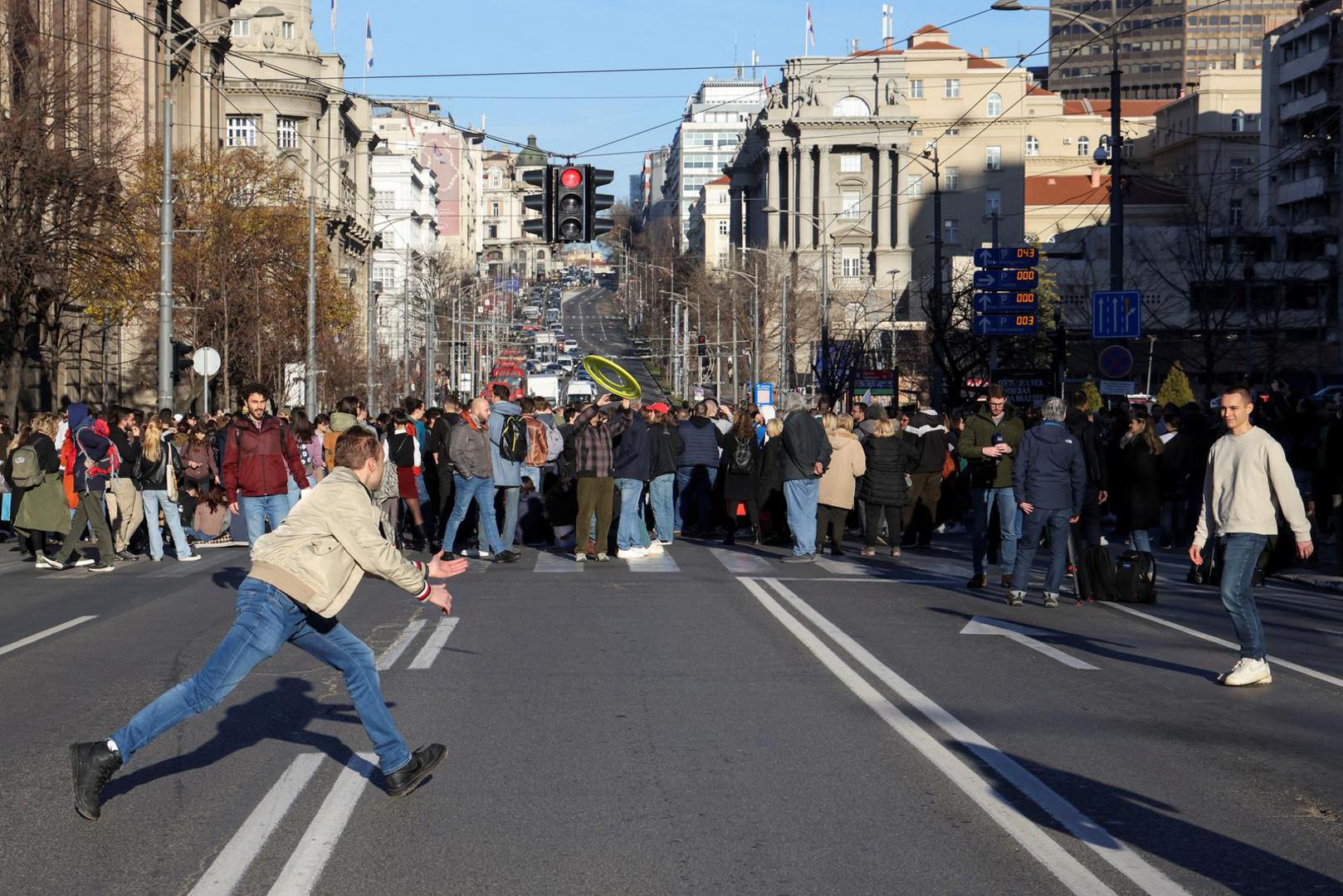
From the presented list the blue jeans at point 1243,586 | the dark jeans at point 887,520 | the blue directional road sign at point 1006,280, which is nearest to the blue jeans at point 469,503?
the dark jeans at point 887,520

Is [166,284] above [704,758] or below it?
above

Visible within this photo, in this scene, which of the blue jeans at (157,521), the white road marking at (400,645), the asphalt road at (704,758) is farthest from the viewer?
the blue jeans at (157,521)

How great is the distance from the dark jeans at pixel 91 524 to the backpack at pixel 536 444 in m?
4.67

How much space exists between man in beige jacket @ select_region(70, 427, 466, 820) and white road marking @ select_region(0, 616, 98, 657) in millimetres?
5526

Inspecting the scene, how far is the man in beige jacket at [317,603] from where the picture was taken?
720cm

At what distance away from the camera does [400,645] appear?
1249cm

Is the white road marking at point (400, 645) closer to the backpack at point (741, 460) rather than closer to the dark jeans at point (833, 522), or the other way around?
the dark jeans at point (833, 522)

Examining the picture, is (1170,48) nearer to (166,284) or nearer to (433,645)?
(166,284)

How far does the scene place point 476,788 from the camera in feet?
25.1

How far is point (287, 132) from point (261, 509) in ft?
251

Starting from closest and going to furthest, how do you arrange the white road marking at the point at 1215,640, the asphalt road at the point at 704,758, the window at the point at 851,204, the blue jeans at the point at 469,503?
the asphalt road at the point at 704,758 → the white road marking at the point at 1215,640 → the blue jeans at the point at 469,503 → the window at the point at 851,204

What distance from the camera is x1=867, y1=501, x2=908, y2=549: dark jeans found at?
21.5 metres

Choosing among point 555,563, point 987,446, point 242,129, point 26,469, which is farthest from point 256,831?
point 242,129

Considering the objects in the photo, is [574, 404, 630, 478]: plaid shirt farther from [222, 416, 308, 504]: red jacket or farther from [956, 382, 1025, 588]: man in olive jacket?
[956, 382, 1025, 588]: man in olive jacket
